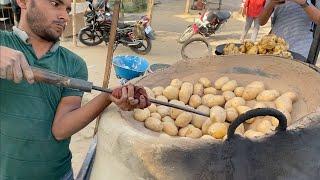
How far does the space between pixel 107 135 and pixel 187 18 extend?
1026 cm

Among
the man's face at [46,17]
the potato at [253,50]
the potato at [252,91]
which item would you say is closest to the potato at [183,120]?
the potato at [252,91]

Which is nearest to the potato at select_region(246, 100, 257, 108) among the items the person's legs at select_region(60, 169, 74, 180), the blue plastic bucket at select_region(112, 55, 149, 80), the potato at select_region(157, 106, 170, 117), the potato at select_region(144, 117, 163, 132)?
the potato at select_region(157, 106, 170, 117)

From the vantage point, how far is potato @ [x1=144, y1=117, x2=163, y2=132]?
6.10 feet

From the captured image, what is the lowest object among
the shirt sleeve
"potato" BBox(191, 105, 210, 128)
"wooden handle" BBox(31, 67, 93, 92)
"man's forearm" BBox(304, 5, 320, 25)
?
"potato" BBox(191, 105, 210, 128)

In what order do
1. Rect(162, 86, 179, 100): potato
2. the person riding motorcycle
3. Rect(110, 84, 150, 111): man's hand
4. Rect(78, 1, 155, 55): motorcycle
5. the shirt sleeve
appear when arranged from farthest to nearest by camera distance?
the person riding motorcycle → Rect(78, 1, 155, 55): motorcycle → Rect(162, 86, 179, 100): potato → the shirt sleeve → Rect(110, 84, 150, 111): man's hand

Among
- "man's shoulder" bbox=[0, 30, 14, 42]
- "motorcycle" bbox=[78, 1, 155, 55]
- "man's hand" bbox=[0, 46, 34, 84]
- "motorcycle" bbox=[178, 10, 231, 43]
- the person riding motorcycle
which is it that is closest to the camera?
"man's hand" bbox=[0, 46, 34, 84]

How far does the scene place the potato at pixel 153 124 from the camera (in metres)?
1.86

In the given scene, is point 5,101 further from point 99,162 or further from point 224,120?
point 224,120

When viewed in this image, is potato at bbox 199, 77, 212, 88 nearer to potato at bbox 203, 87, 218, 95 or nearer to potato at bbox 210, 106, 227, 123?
potato at bbox 203, 87, 218, 95

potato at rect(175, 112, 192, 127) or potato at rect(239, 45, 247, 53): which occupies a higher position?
potato at rect(239, 45, 247, 53)

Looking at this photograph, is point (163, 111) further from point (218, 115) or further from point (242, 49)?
point (242, 49)

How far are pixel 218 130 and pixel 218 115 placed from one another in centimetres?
16

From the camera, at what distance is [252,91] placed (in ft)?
7.40

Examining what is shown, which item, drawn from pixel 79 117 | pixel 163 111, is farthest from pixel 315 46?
pixel 79 117
